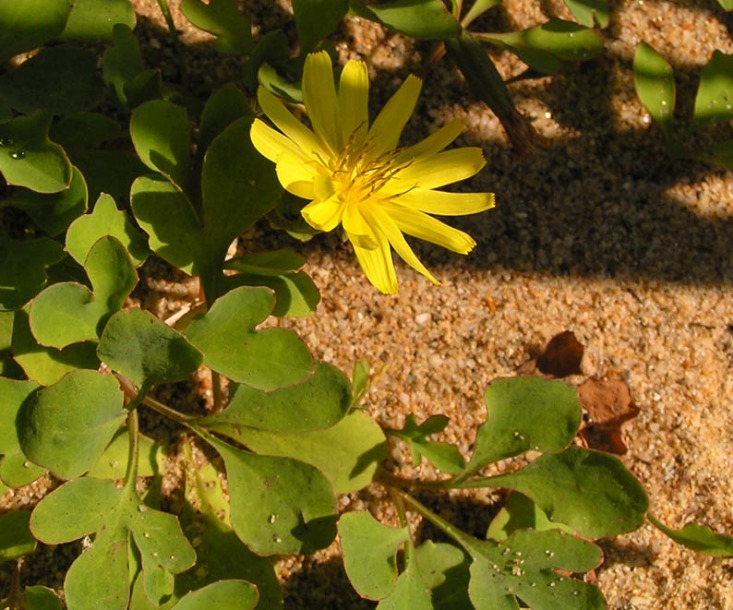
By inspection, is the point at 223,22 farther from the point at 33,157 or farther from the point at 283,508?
the point at 283,508

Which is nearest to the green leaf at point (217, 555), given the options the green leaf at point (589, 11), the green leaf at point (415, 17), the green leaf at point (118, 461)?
the green leaf at point (118, 461)

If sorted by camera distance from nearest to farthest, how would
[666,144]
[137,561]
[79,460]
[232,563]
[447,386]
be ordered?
[79,460] < [137,561] < [232,563] < [447,386] < [666,144]

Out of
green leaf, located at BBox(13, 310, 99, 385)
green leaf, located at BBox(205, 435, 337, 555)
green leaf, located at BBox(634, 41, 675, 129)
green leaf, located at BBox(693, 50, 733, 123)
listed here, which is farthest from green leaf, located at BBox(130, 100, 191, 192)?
green leaf, located at BBox(693, 50, 733, 123)

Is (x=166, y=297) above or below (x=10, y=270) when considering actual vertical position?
below

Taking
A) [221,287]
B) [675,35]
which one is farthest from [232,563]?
[675,35]

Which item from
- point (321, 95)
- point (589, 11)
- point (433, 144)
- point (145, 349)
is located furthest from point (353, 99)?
point (589, 11)

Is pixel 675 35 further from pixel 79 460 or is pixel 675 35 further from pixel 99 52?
pixel 79 460
